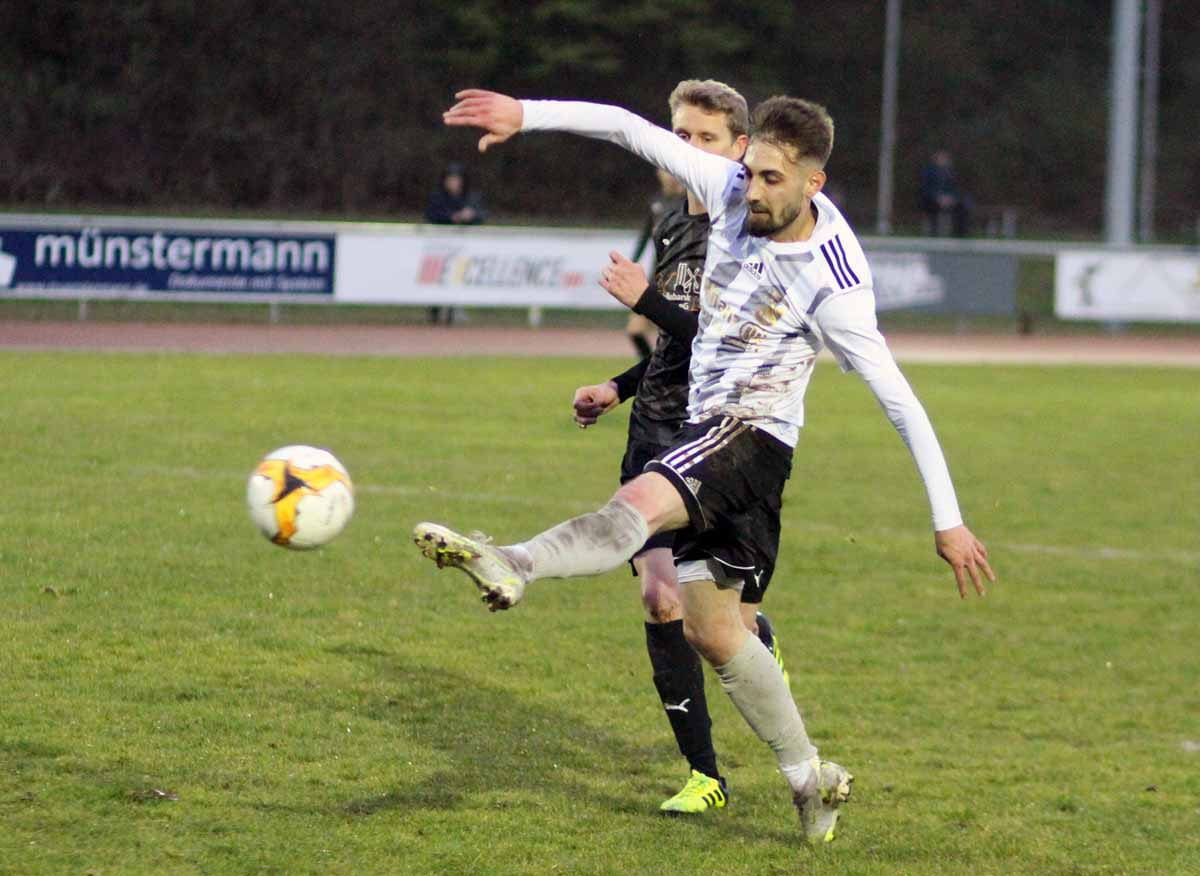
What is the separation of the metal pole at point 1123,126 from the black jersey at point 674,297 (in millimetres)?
23114

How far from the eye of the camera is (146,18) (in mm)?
38469

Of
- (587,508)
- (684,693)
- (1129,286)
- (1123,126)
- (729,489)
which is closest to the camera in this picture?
(729,489)

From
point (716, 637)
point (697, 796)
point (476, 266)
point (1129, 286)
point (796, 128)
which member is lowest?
point (697, 796)

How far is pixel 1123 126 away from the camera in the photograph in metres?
27.8

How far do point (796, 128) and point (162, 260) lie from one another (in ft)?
58.7

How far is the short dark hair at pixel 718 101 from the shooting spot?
539cm

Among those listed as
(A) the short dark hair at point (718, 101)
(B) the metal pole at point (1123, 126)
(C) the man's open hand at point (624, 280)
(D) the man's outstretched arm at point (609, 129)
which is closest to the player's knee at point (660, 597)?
(C) the man's open hand at point (624, 280)

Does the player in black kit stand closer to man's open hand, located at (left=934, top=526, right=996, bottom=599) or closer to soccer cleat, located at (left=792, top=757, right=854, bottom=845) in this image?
soccer cleat, located at (left=792, top=757, right=854, bottom=845)

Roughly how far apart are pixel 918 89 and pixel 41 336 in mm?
37569

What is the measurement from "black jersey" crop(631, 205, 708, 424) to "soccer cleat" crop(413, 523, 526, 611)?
4.77 ft

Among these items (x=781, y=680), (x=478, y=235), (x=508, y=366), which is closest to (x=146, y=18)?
(x=478, y=235)

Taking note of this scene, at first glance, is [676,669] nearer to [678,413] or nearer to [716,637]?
[716,637]

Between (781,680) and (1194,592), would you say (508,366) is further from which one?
(781,680)

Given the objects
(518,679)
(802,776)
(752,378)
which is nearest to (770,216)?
(752,378)
